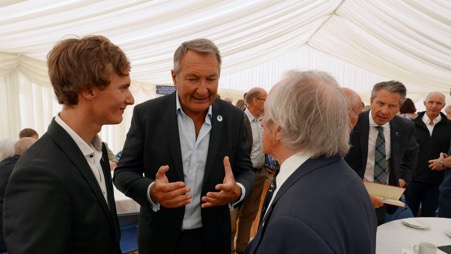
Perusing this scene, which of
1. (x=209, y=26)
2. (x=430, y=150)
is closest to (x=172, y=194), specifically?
(x=209, y=26)

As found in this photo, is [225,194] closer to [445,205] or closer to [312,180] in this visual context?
[312,180]

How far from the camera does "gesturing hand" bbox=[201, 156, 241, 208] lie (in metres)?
1.29

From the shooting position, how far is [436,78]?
7.20 m

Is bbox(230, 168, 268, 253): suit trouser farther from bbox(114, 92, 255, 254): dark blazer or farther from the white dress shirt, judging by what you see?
bbox(114, 92, 255, 254): dark blazer

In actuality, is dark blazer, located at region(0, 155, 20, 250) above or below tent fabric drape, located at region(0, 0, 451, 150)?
below

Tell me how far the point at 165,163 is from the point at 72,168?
2.01 feet

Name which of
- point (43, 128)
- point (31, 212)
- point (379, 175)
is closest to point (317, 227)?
point (31, 212)

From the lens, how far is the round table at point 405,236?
65.8 inches

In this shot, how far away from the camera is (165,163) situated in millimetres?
1491

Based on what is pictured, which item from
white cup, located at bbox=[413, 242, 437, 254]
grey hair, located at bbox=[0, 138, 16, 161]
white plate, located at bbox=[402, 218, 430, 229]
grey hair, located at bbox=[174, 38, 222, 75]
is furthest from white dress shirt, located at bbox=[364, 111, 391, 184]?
grey hair, located at bbox=[0, 138, 16, 161]

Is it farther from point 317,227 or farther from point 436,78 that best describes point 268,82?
point 317,227

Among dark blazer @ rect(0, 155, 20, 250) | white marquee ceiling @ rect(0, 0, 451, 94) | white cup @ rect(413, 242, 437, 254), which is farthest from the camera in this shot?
white marquee ceiling @ rect(0, 0, 451, 94)

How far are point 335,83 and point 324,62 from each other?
10080 mm

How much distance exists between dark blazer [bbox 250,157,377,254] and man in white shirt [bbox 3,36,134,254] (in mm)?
549
